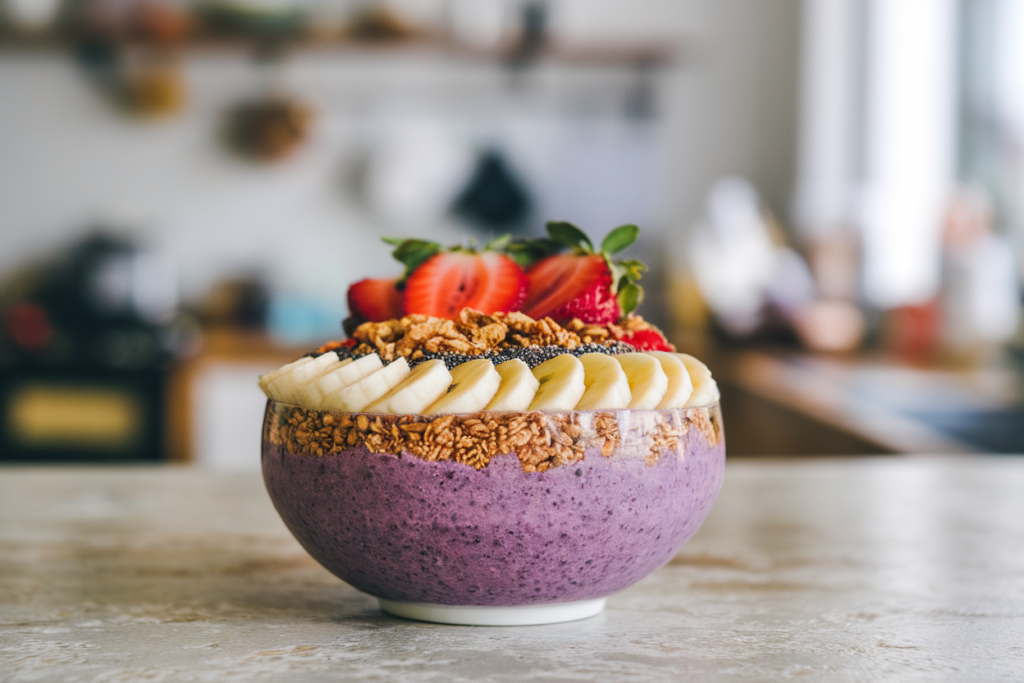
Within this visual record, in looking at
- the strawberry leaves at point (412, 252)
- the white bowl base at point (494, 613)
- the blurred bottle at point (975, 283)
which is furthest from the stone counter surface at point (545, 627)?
the blurred bottle at point (975, 283)

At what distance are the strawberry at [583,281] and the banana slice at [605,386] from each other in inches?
3.3

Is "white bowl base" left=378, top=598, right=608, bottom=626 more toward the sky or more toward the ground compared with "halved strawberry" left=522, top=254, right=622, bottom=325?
more toward the ground

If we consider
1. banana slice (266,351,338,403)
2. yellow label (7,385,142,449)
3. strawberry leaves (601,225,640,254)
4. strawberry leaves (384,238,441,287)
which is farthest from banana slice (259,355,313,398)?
yellow label (7,385,142,449)

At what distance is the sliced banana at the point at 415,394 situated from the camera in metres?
0.56

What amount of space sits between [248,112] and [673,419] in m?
Result: 3.68

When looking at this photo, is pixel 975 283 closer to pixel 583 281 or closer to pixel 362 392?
pixel 583 281

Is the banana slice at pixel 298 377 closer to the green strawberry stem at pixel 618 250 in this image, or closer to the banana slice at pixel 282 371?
the banana slice at pixel 282 371

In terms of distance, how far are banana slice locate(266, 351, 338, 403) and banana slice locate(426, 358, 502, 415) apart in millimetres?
80

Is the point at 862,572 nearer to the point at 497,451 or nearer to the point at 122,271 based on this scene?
the point at 497,451

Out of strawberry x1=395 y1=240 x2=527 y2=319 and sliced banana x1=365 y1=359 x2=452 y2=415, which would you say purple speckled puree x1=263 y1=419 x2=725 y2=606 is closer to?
sliced banana x1=365 y1=359 x2=452 y2=415

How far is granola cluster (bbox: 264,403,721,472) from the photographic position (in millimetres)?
554

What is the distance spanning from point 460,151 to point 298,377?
3523 mm

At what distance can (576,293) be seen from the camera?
0.67 metres

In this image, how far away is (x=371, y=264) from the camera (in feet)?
13.3
